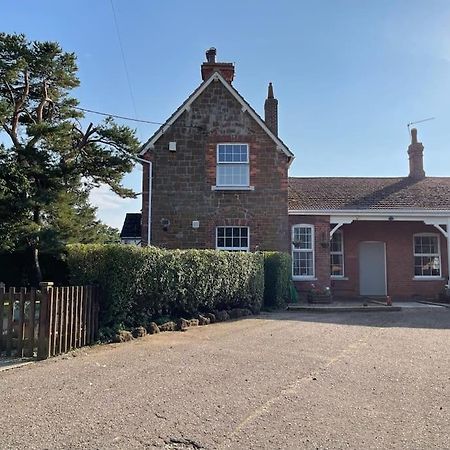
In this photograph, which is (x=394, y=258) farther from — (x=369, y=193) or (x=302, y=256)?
(x=302, y=256)

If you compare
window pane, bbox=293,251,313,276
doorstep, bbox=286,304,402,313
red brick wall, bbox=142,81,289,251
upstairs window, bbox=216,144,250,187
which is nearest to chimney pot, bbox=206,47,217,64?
red brick wall, bbox=142,81,289,251

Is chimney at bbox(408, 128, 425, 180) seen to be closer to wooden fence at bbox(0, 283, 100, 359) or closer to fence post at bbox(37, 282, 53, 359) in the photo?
wooden fence at bbox(0, 283, 100, 359)

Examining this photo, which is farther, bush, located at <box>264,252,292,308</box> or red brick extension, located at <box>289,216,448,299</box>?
red brick extension, located at <box>289,216,448,299</box>

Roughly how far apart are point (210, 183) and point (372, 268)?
8532mm

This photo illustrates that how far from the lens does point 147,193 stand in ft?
61.0

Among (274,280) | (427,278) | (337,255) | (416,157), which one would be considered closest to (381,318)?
(274,280)

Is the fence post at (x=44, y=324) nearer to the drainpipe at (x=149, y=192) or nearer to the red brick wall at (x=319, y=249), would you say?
the drainpipe at (x=149, y=192)

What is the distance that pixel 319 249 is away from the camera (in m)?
19.3

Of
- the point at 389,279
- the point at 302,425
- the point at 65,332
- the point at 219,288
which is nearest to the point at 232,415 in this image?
the point at 302,425

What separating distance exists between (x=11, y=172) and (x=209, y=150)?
738cm

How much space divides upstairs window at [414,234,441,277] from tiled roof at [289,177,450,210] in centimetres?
170

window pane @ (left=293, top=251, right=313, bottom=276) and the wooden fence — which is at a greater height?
window pane @ (left=293, top=251, right=313, bottom=276)

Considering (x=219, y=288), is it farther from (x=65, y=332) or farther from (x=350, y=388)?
(x=350, y=388)

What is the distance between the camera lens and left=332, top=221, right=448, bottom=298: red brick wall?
20.7m
